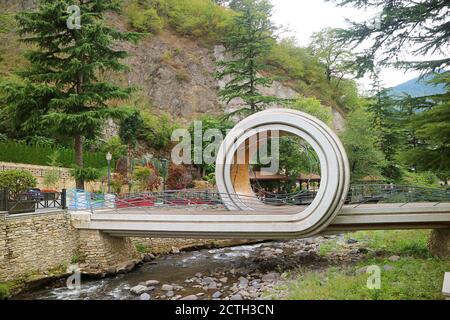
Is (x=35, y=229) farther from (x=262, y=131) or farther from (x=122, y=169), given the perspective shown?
(x=122, y=169)

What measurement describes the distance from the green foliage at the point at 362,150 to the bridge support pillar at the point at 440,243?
8.50 meters

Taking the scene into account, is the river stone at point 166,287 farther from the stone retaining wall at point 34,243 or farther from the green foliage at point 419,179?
the green foliage at point 419,179

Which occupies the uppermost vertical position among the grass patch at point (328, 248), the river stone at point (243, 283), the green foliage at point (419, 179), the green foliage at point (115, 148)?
the green foliage at point (115, 148)

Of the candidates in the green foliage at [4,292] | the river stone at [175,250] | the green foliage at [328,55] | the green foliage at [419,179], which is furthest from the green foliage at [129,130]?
the green foliage at [328,55]

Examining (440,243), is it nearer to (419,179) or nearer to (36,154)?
(419,179)

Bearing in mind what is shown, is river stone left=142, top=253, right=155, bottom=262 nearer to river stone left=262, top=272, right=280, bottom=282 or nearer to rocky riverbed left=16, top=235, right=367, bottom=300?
rocky riverbed left=16, top=235, right=367, bottom=300

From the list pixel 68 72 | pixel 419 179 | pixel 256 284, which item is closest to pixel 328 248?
pixel 256 284

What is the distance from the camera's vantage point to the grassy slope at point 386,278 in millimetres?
8602

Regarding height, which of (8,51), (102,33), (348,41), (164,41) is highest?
(164,41)

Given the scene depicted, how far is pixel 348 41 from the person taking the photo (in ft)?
41.2

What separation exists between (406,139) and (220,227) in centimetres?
1630

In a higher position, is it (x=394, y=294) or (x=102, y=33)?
(x=102, y=33)
